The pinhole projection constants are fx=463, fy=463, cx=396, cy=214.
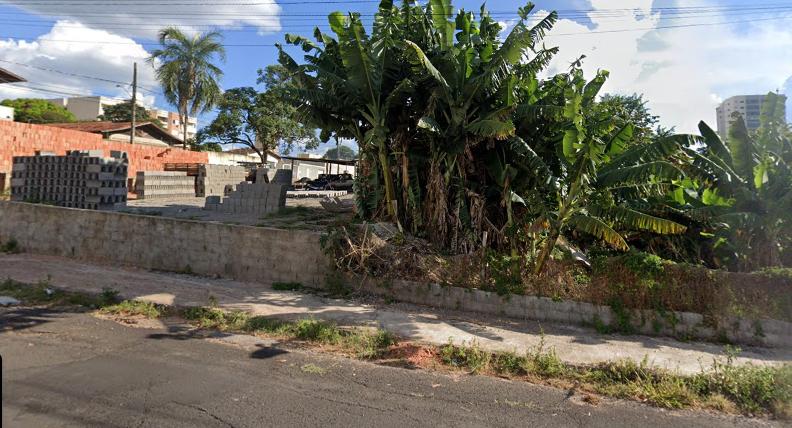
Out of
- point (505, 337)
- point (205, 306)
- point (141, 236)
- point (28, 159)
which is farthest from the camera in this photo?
point (28, 159)

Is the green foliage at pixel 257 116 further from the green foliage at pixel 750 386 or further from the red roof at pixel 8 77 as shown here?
the green foliage at pixel 750 386

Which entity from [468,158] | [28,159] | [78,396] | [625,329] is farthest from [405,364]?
[28,159]

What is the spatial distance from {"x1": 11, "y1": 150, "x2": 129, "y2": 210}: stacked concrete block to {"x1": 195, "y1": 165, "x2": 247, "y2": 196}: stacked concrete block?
708 centimetres

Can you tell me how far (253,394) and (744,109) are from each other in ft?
36.1

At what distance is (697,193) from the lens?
963cm

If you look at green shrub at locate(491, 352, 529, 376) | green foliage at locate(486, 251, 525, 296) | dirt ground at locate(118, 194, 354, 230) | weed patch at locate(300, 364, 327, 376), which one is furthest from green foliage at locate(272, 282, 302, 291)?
green shrub at locate(491, 352, 529, 376)

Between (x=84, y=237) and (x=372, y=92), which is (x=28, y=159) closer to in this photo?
(x=84, y=237)

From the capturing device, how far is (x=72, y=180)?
16031mm

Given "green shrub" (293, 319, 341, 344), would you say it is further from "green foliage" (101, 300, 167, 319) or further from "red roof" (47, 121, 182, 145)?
"red roof" (47, 121, 182, 145)

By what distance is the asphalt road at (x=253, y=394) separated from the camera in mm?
4117

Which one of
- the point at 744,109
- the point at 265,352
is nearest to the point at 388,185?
the point at 265,352

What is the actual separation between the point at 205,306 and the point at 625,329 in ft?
23.1

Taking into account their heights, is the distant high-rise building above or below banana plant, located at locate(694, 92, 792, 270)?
above

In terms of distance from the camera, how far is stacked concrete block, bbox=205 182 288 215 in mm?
16594
